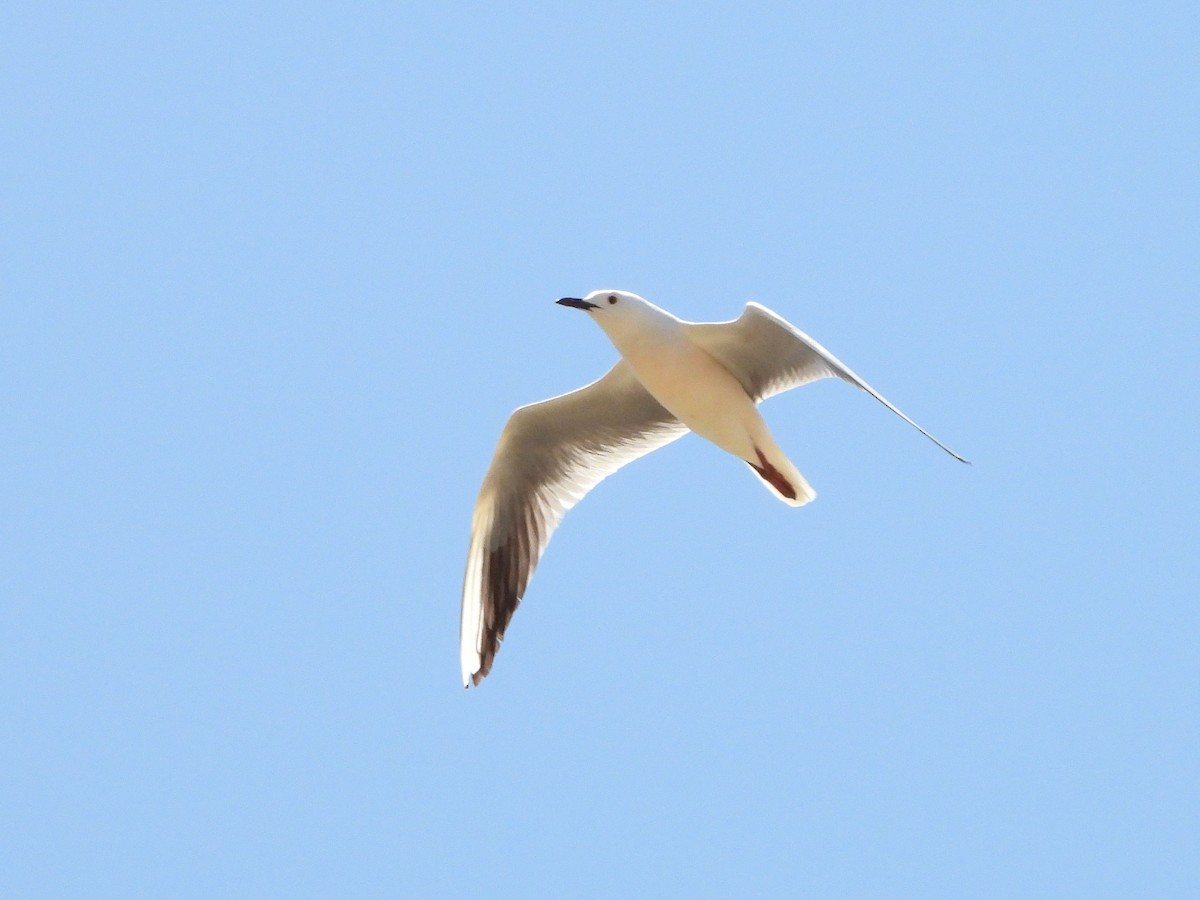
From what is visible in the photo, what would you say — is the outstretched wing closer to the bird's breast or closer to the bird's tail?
the bird's breast

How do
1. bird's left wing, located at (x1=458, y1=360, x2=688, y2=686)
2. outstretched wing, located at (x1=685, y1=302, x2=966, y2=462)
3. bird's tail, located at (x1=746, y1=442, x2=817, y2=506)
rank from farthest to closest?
bird's left wing, located at (x1=458, y1=360, x2=688, y2=686) → bird's tail, located at (x1=746, y1=442, x2=817, y2=506) → outstretched wing, located at (x1=685, y1=302, x2=966, y2=462)

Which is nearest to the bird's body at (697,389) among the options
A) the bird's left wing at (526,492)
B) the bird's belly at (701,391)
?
the bird's belly at (701,391)

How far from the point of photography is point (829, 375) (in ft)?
28.5

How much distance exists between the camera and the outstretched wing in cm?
846

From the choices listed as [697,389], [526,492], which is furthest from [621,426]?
[697,389]

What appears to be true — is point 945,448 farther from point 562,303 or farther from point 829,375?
point 562,303

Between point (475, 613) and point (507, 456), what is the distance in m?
0.88

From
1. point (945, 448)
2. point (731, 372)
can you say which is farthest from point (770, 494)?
point (945, 448)

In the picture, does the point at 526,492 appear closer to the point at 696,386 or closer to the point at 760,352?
the point at 696,386

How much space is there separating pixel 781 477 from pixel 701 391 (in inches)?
24.9

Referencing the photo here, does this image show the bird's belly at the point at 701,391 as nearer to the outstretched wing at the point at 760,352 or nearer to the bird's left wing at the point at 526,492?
the outstretched wing at the point at 760,352

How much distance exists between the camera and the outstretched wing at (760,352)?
8.46 meters

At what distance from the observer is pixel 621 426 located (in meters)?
9.72

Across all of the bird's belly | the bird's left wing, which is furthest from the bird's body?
the bird's left wing
